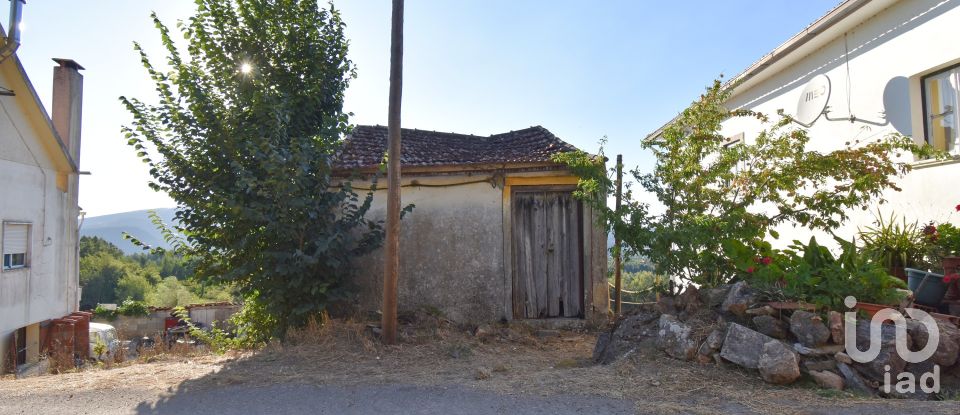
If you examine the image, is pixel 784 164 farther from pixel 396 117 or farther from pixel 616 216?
pixel 396 117

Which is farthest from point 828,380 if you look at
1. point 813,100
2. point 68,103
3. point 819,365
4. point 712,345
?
point 68,103

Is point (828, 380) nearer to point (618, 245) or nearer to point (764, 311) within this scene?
point (764, 311)

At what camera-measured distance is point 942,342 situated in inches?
181

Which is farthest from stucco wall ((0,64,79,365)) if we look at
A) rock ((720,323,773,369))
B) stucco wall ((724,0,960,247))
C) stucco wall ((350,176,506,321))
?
stucco wall ((724,0,960,247))

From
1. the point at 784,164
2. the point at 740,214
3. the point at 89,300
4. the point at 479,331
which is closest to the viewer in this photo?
the point at 740,214

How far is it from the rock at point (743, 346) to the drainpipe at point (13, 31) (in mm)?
11238

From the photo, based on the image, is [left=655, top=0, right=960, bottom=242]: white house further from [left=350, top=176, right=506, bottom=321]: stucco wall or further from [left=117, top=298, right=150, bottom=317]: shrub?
[left=117, top=298, right=150, bottom=317]: shrub

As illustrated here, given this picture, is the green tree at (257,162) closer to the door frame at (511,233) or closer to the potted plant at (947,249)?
the door frame at (511,233)

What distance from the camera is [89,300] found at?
152ft

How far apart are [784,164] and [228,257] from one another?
24.8 feet

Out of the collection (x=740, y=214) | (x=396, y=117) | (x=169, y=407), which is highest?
(x=396, y=117)

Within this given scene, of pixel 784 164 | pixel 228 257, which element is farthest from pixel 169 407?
pixel 784 164

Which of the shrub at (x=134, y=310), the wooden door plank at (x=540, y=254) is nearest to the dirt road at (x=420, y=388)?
the wooden door plank at (x=540, y=254)

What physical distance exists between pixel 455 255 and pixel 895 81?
22.5 feet
